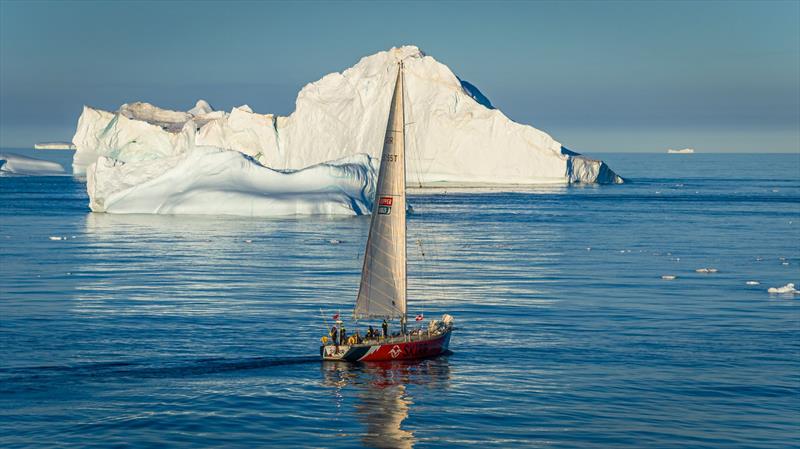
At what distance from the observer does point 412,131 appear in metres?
142

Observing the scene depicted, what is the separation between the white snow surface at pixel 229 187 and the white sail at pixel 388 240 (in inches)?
2438

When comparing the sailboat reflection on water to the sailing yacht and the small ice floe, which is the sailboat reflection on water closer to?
the sailing yacht

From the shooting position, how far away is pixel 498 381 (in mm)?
34844

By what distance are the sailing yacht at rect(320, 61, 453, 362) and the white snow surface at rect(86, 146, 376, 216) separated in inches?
2438

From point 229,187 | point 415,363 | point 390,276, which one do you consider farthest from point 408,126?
point 415,363

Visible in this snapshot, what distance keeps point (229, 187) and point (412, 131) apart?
44988mm

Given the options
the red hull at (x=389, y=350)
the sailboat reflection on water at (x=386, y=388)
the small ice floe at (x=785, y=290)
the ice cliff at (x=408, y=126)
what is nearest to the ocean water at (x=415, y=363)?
the sailboat reflection on water at (x=386, y=388)

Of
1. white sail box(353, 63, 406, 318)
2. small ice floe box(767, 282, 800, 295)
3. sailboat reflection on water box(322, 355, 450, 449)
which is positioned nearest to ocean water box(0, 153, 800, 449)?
sailboat reflection on water box(322, 355, 450, 449)

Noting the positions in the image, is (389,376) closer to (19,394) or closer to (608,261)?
(19,394)

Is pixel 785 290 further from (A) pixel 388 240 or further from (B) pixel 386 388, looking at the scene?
(B) pixel 386 388

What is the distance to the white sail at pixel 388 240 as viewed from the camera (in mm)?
37906

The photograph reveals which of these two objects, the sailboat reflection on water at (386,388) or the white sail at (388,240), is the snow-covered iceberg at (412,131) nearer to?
the white sail at (388,240)

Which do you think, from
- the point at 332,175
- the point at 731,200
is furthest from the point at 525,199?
the point at 332,175

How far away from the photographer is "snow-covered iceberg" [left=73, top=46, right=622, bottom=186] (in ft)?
495
